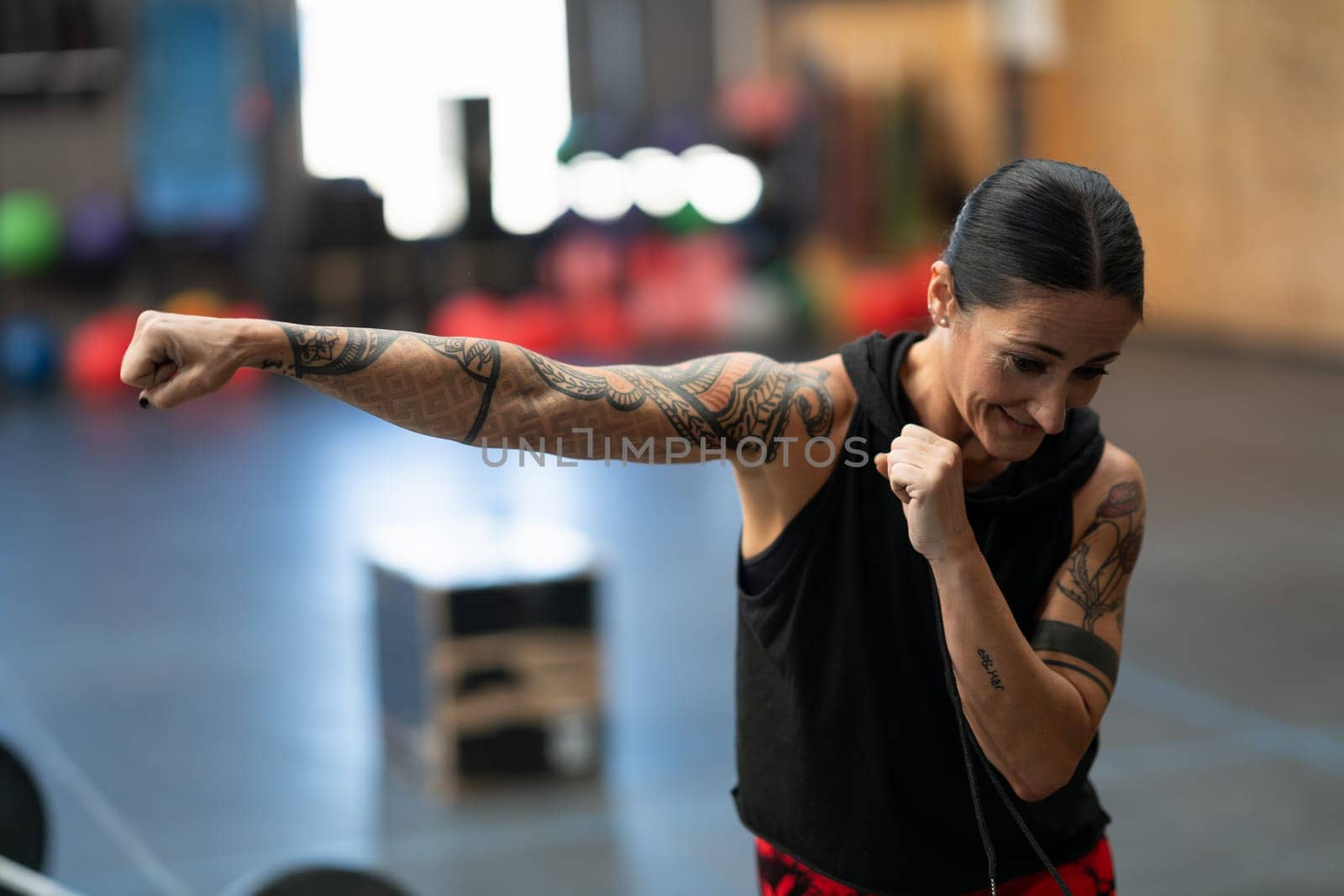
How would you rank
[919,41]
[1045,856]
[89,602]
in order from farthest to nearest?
[919,41], [89,602], [1045,856]

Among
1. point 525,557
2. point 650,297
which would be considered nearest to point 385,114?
point 650,297

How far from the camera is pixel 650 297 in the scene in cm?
1090

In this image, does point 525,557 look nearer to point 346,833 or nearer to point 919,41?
point 346,833

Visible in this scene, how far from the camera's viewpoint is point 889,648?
1598 mm

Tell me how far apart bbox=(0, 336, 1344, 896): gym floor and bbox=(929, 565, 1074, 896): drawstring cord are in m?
1.84

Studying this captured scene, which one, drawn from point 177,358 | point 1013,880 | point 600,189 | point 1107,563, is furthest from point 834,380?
point 600,189

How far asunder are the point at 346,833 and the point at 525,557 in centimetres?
86

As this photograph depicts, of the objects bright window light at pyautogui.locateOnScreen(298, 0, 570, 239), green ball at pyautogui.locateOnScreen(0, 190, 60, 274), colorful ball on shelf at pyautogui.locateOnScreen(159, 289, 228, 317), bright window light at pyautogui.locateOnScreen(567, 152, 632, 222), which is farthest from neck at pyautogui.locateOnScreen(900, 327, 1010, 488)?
bright window light at pyautogui.locateOnScreen(567, 152, 632, 222)

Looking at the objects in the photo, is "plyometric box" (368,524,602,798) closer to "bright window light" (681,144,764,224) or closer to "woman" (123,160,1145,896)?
"woman" (123,160,1145,896)

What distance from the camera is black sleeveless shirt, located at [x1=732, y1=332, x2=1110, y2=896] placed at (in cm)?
158

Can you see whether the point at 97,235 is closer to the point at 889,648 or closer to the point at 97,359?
the point at 97,359

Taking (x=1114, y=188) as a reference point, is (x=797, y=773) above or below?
below

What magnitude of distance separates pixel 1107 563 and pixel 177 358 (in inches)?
37.4

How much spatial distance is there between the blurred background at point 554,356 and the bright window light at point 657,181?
0.03m
